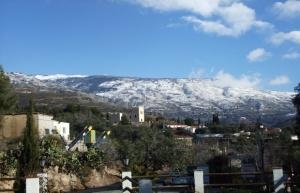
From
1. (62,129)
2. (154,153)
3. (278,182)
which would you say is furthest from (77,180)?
(278,182)

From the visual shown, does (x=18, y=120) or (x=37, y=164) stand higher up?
(x=18, y=120)

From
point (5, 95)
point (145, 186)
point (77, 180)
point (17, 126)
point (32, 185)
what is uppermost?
point (5, 95)

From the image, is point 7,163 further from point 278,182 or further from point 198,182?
point 278,182

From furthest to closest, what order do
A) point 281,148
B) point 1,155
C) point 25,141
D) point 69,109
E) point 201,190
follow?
point 69,109 < point 281,148 < point 1,155 < point 25,141 < point 201,190

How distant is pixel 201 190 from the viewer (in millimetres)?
19203

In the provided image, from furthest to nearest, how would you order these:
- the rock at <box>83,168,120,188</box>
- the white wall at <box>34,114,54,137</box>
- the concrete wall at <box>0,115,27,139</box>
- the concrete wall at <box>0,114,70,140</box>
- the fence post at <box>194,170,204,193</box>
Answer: the white wall at <box>34,114,54,137</box> < the concrete wall at <box>0,115,27,139</box> < the concrete wall at <box>0,114,70,140</box> < the rock at <box>83,168,120,188</box> < the fence post at <box>194,170,204,193</box>

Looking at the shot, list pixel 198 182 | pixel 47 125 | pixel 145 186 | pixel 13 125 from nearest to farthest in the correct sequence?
pixel 145 186 → pixel 198 182 → pixel 13 125 → pixel 47 125

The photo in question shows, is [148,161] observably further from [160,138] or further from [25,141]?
[25,141]

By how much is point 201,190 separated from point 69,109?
86.2 m

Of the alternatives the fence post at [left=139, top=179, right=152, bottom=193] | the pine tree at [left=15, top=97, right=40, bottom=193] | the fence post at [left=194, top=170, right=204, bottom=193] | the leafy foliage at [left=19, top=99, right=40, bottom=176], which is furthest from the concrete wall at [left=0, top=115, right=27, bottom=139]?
the fence post at [left=139, top=179, right=152, bottom=193]

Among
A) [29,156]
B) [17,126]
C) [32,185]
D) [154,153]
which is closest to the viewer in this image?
[32,185]

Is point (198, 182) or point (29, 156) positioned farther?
point (29, 156)

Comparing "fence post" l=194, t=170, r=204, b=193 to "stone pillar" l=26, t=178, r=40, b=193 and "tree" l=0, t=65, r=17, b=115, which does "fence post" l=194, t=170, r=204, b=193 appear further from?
"tree" l=0, t=65, r=17, b=115

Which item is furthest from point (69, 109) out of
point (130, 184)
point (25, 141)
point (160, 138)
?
point (130, 184)
